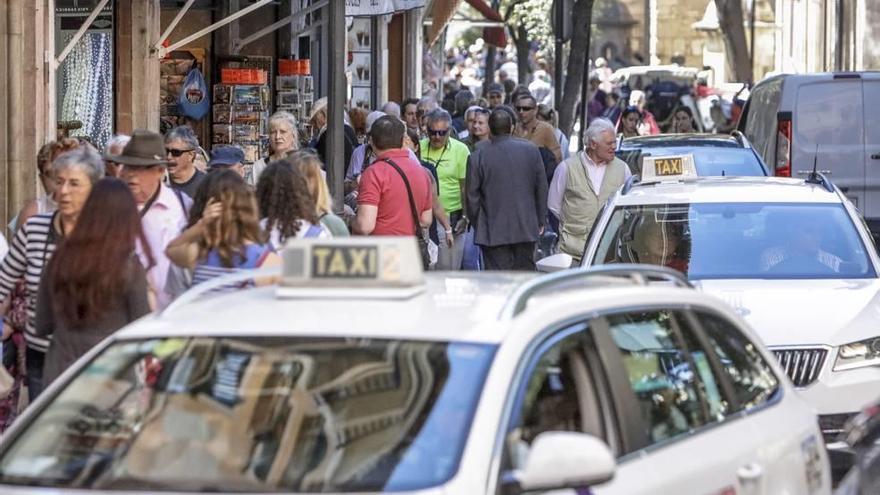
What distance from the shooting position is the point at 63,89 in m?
15.6

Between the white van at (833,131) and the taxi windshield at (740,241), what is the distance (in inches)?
280

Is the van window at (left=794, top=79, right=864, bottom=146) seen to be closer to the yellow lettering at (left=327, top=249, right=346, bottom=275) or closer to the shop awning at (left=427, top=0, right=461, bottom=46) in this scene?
the shop awning at (left=427, top=0, right=461, bottom=46)

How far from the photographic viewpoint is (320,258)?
17.4 feet

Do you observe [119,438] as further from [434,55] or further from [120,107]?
[434,55]

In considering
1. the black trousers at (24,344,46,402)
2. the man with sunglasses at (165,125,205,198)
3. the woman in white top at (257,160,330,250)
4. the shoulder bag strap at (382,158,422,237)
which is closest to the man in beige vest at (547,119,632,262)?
the shoulder bag strap at (382,158,422,237)

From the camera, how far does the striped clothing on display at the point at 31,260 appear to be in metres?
7.81

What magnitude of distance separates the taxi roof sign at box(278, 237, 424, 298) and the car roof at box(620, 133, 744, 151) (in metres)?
11.3

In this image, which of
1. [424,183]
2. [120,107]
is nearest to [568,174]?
[424,183]

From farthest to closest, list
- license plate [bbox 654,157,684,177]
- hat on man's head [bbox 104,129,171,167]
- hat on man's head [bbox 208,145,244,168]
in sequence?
license plate [bbox 654,157,684,177], hat on man's head [bbox 208,145,244,168], hat on man's head [bbox 104,129,171,167]

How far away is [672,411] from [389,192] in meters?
6.80

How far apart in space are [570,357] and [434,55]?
3796 cm

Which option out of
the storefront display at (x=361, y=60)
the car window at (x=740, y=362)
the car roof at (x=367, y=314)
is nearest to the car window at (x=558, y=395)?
the car roof at (x=367, y=314)

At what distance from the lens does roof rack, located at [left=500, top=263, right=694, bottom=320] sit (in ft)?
16.9

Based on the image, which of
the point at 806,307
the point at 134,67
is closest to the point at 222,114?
the point at 134,67
